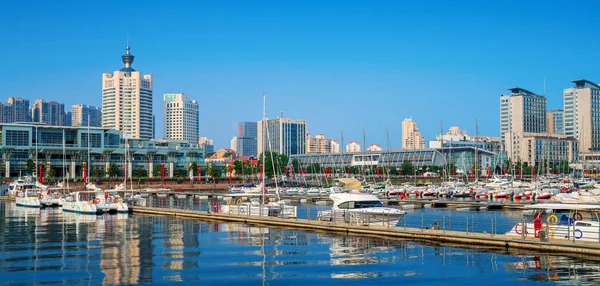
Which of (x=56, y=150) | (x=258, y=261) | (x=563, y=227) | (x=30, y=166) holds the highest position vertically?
(x=56, y=150)

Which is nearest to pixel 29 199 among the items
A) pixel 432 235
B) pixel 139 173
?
pixel 432 235

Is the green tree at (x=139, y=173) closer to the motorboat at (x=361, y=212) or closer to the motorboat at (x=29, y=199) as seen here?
the motorboat at (x=29, y=199)

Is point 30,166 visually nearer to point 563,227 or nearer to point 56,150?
point 56,150

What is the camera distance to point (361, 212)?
56031mm

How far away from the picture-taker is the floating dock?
37.8 m

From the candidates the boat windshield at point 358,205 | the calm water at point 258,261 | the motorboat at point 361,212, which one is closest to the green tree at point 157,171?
the motorboat at point 361,212

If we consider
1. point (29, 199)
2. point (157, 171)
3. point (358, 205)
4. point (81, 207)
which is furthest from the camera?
point (157, 171)

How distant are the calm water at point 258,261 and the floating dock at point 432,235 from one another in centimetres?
147

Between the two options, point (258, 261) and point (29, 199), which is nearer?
point (258, 261)

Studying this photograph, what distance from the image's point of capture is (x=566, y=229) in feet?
132

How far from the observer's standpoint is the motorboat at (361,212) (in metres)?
55.0

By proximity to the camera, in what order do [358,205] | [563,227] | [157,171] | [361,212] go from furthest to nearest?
[157,171] < [358,205] < [361,212] < [563,227]

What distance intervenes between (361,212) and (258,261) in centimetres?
2000

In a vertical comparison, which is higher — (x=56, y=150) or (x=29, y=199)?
(x=56, y=150)
